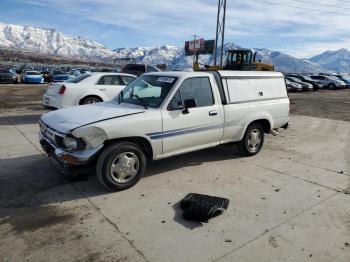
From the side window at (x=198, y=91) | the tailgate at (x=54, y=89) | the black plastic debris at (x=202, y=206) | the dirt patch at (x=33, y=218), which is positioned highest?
the side window at (x=198, y=91)

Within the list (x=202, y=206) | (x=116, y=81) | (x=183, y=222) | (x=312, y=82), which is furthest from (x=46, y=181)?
(x=312, y=82)

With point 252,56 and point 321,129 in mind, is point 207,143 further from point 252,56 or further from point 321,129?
point 252,56

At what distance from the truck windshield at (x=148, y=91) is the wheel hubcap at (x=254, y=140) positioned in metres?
2.23

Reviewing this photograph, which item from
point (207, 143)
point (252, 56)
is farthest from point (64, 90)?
point (252, 56)

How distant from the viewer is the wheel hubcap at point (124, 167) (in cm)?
486

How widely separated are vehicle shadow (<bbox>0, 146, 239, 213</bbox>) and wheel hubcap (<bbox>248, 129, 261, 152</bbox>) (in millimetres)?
583

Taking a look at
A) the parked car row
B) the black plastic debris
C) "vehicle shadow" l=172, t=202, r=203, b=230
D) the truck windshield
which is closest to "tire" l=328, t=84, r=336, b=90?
the parked car row

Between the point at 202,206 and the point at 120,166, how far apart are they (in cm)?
138

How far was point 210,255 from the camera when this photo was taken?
3.40 metres

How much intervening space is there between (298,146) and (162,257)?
18.5 ft

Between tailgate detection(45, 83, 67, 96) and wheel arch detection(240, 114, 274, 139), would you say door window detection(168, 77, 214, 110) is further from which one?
tailgate detection(45, 83, 67, 96)

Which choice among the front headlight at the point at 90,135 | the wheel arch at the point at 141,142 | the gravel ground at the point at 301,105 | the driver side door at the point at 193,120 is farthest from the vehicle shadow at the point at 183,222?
the gravel ground at the point at 301,105

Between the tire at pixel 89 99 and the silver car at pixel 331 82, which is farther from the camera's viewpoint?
the silver car at pixel 331 82

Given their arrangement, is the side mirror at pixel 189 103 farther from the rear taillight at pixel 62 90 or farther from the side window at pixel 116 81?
the side window at pixel 116 81
